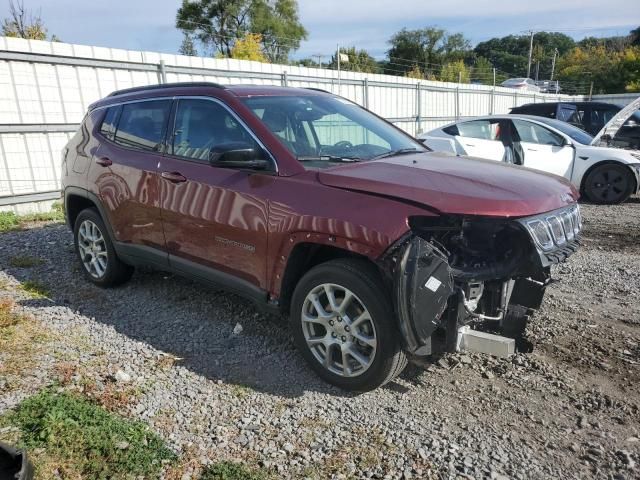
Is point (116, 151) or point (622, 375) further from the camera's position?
point (116, 151)

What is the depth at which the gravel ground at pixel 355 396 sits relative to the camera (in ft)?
8.84

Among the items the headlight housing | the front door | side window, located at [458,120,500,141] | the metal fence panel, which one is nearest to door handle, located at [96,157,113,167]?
the front door

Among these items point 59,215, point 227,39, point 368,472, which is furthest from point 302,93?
point 227,39

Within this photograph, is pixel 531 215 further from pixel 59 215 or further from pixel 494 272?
pixel 59 215

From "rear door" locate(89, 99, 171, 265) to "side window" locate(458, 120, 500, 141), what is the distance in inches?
262

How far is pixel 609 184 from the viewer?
30.0ft

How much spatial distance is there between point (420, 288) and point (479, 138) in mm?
7555

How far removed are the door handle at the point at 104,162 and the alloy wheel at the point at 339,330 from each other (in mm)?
2609

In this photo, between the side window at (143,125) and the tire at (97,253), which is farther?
the tire at (97,253)

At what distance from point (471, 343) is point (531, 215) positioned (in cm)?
84

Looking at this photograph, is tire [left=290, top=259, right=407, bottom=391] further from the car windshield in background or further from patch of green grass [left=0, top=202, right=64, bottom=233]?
the car windshield in background

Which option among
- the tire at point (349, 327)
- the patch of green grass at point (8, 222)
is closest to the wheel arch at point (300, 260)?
the tire at point (349, 327)

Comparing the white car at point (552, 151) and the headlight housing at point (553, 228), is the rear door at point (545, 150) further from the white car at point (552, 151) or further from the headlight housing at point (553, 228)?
the headlight housing at point (553, 228)

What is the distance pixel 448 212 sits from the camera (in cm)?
285
